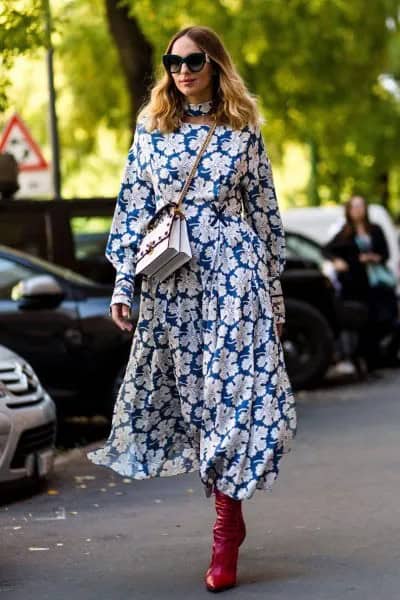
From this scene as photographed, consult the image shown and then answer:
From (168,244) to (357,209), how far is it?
9953mm

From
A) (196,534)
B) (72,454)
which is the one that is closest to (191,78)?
(196,534)

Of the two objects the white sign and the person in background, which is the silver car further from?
the white sign

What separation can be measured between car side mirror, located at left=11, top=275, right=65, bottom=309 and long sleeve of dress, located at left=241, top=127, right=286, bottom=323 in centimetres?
407

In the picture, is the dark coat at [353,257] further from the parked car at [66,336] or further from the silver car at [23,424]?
the silver car at [23,424]

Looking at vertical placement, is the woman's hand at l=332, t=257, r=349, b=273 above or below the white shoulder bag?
below

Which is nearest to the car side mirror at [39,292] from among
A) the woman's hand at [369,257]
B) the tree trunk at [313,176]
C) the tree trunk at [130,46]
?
the woman's hand at [369,257]

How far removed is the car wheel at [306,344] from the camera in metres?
14.5

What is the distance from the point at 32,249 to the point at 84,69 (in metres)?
14.4

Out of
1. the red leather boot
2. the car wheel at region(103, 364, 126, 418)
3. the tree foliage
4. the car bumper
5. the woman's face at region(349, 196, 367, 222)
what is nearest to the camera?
the red leather boot

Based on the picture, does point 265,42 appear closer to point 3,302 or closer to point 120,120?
point 120,120

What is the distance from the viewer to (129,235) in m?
6.09

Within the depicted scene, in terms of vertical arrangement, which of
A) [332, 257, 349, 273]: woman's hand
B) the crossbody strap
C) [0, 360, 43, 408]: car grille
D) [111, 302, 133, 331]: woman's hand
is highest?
the crossbody strap

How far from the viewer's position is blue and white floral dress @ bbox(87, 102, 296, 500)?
19.3 ft

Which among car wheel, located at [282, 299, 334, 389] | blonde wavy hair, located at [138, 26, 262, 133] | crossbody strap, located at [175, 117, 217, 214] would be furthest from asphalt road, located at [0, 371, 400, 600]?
car wheel, located at [282, 299, 334, 389]
